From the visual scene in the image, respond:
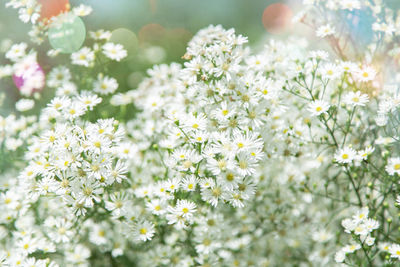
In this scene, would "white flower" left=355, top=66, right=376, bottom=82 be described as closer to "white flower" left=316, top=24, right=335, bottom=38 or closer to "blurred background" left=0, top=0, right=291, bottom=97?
"white flower" left=316, top=24, right=335, bottom=38

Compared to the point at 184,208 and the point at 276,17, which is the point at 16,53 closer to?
the point at 184,208

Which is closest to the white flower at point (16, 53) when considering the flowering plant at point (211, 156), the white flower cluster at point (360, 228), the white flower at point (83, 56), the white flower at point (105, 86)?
the flowering plant at point (211, 156)

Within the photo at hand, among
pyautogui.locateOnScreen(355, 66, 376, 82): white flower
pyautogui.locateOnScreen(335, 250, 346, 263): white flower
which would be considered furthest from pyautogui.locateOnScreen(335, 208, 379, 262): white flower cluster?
pyautogui.locateOnScreen(355, 66, 376, 82): white flower

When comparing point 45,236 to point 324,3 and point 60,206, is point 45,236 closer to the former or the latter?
point 60,206

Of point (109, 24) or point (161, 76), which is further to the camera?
point (109, 24)

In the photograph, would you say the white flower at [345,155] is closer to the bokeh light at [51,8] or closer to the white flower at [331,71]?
the white flower at [331,71]

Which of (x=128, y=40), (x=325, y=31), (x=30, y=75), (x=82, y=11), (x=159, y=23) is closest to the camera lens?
(x=325, y=31)

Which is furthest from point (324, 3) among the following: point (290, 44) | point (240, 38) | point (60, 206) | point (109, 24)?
point (109, 24)

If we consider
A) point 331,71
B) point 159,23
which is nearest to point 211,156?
point 331,71
